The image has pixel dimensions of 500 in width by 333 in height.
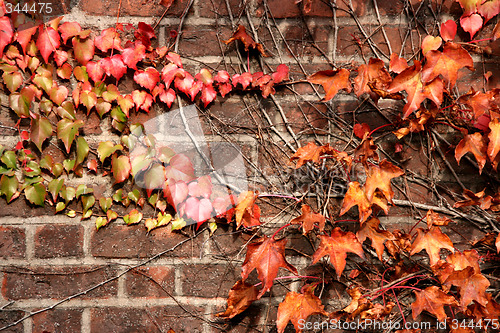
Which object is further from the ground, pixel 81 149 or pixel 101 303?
pixel 81 149

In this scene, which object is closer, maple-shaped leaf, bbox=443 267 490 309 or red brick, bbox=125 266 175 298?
maple-shaped leaf, bbox=443 267 490 309

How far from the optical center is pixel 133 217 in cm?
108

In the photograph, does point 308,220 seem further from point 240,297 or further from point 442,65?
point 442,65

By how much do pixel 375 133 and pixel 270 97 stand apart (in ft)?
1.07

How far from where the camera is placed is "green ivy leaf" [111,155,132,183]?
1.05m

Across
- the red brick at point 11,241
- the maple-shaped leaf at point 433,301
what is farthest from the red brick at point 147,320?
the maple-shaped leaf at point 433,301

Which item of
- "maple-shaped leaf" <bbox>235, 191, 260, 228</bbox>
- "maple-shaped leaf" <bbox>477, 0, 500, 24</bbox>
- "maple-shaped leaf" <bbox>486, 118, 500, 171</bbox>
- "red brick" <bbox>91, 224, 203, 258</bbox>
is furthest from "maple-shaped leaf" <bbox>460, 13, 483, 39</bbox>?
"red brick" <bbox>91, 224, 203, 258</bbox>

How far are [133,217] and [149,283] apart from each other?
196mm

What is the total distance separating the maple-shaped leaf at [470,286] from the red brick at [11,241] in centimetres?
120

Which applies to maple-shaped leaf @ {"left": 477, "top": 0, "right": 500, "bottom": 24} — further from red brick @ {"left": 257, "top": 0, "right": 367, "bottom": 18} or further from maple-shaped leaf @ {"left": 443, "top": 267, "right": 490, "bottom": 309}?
maple-shaped leaf @ {"left": 443, "top": 267, "right": 490, "bottom": 309}

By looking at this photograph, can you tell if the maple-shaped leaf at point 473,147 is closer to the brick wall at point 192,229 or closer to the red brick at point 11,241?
the brick wall at point 192,229

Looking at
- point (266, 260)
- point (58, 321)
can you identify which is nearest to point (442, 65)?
point (266, 260)

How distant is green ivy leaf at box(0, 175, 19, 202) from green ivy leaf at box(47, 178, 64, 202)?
0.09m

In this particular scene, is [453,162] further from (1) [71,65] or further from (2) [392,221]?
(1) [71,65]
